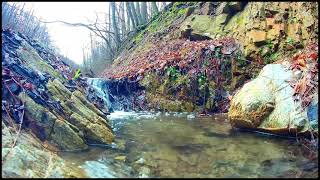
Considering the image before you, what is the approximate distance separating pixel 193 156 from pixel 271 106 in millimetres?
2135

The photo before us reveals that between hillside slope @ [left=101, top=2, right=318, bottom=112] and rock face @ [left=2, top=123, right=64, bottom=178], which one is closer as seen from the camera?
rock face @ [left=2, top=123, right=64, bottom=178]

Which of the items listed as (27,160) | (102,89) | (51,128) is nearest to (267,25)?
(102,89)

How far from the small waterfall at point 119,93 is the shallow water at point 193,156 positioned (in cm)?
355

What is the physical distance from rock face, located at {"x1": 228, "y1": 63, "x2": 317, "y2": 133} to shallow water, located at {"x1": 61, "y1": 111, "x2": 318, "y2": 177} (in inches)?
10.3

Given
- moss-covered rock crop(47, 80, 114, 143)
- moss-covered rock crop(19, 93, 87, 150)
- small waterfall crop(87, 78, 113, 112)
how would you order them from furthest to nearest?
small waterfall crop(87, 78, 113, 112) < moss-covered rock crop(47, 80, 114, 143) < moss-covered rock crop(19, 93, 87, 150)

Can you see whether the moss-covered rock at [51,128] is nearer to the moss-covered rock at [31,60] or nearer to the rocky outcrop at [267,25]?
the moss-covered rock at [31,60]

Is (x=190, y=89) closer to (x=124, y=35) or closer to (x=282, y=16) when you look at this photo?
(x=282, y=16)

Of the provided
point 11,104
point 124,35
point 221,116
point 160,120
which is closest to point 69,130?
point 11,104

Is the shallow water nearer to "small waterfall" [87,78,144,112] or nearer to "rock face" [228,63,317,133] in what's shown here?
"rock face" [228,63,317,133]

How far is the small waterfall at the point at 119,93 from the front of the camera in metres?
10.1

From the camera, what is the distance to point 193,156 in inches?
178

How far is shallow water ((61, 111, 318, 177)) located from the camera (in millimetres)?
3865

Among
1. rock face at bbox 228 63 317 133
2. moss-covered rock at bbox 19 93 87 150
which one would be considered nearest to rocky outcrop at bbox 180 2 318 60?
rock face at bbox 228 63 317 133

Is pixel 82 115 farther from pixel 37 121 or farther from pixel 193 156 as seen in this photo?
pixel 193 156
